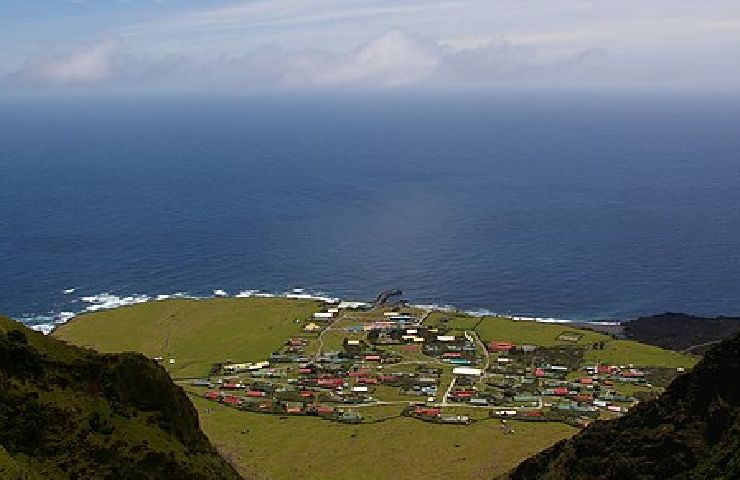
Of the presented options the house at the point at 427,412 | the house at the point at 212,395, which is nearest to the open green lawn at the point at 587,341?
the house at the point at 427,412

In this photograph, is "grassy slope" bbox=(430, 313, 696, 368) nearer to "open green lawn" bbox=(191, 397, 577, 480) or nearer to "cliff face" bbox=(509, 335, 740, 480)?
"open green lawn" bbox=(191, 397, 577, 480)

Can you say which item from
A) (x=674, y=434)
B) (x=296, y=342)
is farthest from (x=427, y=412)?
(x=674, y=434)

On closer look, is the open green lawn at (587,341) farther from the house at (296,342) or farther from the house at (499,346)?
the house at (296,342)

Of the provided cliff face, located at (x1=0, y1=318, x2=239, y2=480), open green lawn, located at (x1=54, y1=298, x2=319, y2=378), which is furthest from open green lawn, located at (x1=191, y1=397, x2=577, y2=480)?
cliff face, located at (x1=0, y1=318, x2=239, y2=480)

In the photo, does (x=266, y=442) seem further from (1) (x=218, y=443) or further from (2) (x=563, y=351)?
(2) (x=563, y=351)

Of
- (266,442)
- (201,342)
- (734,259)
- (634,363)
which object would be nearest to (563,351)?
(634,363)

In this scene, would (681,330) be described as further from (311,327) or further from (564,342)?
(311,327)

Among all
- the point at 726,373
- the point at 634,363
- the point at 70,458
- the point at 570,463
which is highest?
the point at 70,458

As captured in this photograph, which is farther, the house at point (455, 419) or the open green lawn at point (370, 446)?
the house at point (455, 419)
